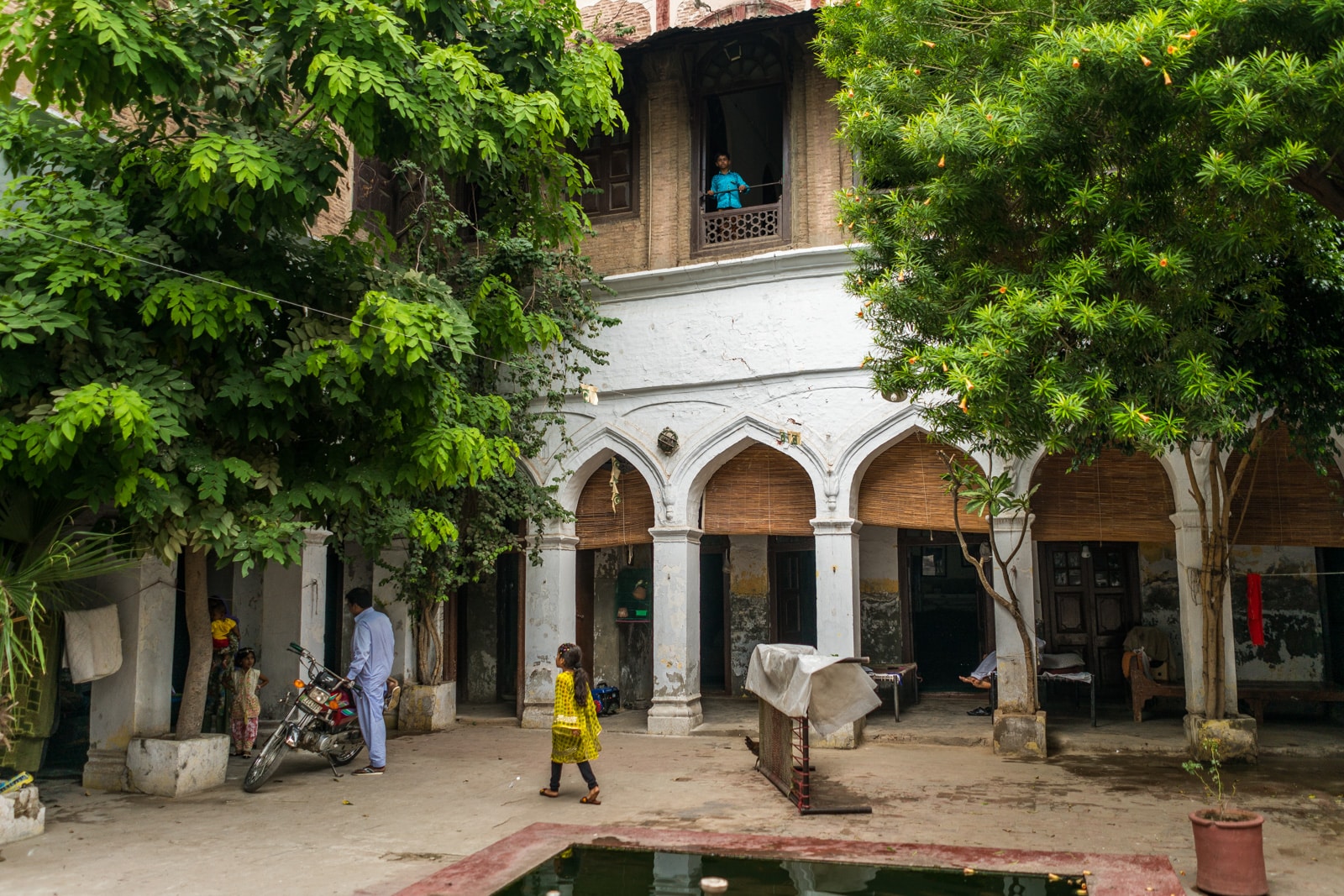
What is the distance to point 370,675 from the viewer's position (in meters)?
9.56

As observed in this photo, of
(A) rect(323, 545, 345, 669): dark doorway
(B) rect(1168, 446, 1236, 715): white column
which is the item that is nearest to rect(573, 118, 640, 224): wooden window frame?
(A) rect(323, 545, 345, 669): dark doorway

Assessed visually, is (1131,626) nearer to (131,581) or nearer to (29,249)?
(131,581)

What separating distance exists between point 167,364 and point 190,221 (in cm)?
104

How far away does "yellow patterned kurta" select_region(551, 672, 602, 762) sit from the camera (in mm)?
7738

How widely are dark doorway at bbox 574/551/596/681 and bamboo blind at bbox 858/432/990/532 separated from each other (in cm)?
401

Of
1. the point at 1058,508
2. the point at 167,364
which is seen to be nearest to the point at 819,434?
the point at 1058,508

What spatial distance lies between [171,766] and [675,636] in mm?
5533

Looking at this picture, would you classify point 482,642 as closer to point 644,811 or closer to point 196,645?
point 196,645

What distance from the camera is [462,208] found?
13.9 m

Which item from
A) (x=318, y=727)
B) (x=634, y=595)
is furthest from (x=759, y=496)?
(x=318, y=727)

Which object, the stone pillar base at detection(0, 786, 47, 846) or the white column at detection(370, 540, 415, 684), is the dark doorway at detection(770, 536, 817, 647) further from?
the stone pillar base at detection(0, 786, 47, 846)

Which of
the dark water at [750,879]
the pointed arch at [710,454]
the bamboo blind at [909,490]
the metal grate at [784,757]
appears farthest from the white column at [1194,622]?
the dark water at [750,879]

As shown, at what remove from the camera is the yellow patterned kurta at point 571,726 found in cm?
774

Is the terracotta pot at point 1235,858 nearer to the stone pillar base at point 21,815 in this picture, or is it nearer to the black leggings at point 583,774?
the black leggings at point 583,774
